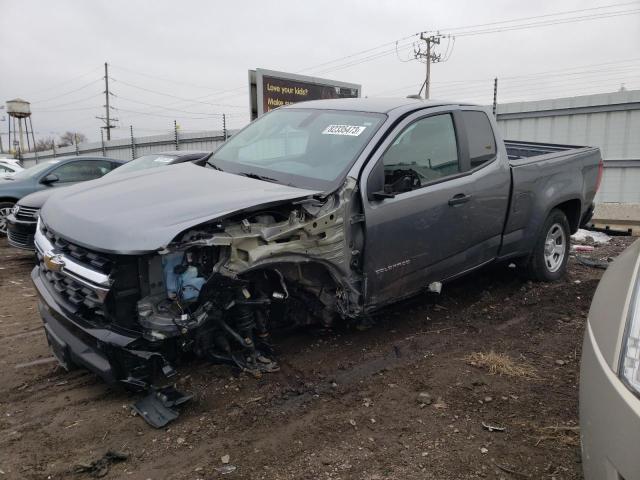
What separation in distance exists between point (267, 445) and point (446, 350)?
1771mm

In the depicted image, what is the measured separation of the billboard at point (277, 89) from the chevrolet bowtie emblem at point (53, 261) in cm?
802

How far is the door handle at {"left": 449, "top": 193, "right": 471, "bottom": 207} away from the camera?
4.11m

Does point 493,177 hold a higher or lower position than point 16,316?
higher

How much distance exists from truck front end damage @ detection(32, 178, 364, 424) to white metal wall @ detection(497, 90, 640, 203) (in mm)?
9662

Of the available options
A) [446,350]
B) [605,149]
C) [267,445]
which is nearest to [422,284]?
[446,350]

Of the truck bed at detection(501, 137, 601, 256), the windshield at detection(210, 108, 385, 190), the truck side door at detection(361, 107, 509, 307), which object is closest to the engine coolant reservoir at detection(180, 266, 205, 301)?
the windshield at detection(210, 108, 385, 190)

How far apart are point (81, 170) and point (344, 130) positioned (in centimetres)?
690

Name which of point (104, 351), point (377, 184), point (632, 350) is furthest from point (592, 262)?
point (104, 351)

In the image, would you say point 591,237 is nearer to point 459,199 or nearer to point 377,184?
point 459,199

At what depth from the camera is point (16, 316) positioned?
486 centimetres

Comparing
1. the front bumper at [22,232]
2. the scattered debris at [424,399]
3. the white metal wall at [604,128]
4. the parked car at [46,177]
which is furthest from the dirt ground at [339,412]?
the white metal wall at [604,128]

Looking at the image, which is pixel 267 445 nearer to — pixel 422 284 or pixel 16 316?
pixel 422 284

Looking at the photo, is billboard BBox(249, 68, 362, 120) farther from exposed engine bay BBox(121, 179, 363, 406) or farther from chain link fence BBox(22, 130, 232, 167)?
exposed engine bay BBox(121, 179, 363, 406)

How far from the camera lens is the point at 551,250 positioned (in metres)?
5.58
